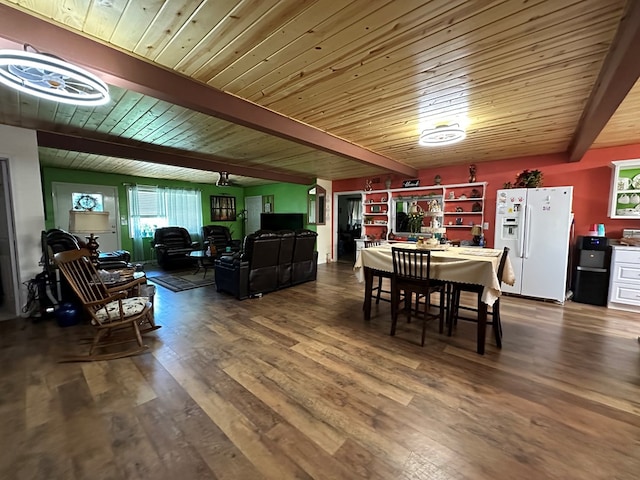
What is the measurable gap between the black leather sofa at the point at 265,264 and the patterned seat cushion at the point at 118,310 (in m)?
1.55

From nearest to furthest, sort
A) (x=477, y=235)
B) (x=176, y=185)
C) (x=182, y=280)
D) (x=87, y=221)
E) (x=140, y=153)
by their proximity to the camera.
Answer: (x=87, y=221)
(x=140, y=153)
(x=477, y=235)
(x=182, y=280)
(x=176, y=185)

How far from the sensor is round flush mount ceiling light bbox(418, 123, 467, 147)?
2.98m

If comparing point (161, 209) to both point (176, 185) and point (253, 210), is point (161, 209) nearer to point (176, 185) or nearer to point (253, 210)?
point (176, 185)

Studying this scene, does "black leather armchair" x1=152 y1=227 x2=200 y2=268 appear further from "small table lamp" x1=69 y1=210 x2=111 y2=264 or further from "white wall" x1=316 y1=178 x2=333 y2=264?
"white wall" x1=316 y1=178 x2=333 y2=264

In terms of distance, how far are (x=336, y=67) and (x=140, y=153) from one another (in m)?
3.86

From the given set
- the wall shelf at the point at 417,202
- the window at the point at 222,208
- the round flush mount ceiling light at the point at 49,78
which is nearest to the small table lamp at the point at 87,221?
the round flush mount ceiling light at the point at 49,78

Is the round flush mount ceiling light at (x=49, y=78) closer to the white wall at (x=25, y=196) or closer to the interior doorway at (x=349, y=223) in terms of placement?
the white wall at (x=25, y=196)

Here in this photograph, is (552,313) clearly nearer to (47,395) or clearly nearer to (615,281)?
(615,281)

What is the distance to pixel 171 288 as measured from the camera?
4.82 metres

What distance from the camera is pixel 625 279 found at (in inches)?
147

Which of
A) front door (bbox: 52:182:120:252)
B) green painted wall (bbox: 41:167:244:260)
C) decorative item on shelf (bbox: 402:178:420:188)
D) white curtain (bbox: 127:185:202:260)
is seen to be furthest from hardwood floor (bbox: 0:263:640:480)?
white curtain (bbox: 127:185:202:260)

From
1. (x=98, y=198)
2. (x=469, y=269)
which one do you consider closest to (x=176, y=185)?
(x=98, y=198)

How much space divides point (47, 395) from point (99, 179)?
21.0 ft

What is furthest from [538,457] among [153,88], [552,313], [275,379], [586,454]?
[153,88]
